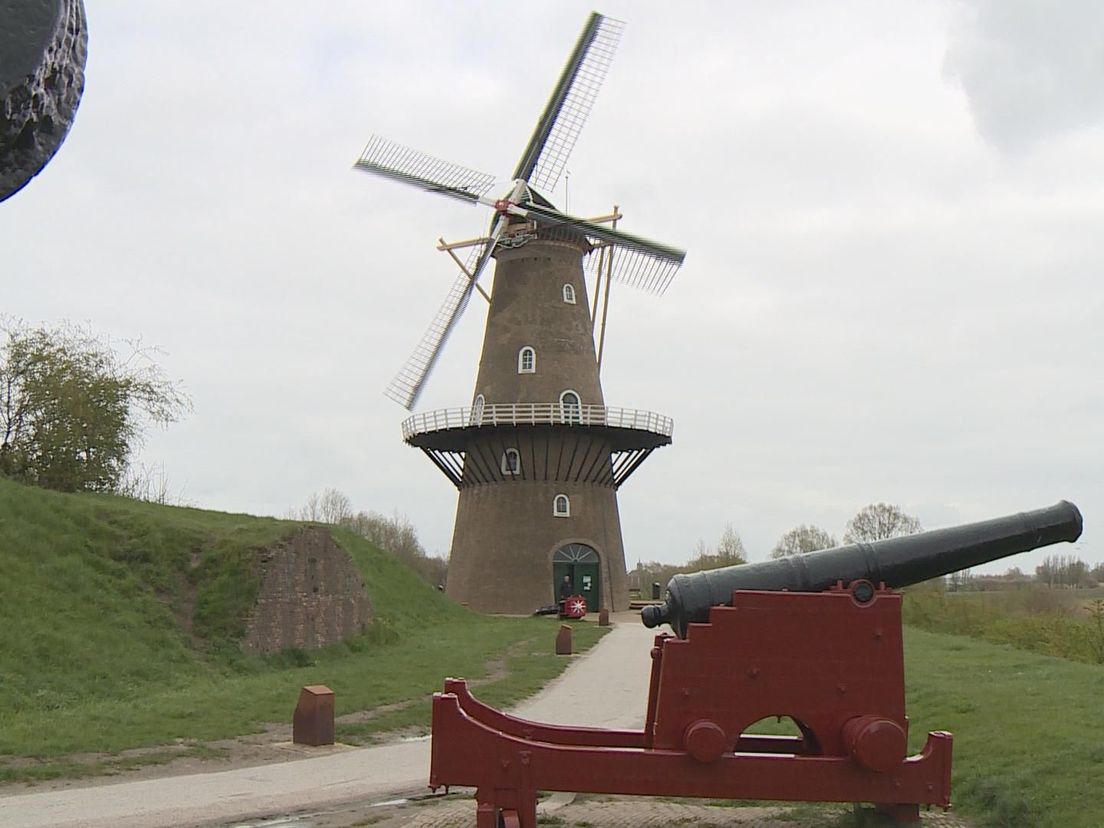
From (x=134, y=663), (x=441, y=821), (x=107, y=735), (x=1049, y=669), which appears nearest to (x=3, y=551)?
(x=134, y=663)

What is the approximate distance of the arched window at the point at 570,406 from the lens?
3562cm

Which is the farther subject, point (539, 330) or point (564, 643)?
point (539, 330)

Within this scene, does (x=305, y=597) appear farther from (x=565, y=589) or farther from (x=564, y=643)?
(x=565, y=589)

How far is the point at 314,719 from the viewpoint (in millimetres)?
11375

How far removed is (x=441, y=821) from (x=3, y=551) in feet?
37.7

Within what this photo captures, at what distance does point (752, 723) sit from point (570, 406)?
29.9 metres

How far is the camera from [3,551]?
52.4ft

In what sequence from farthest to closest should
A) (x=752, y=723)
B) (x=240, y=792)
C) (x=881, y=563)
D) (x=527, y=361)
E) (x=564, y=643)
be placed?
(x=527, y=361) < (x=564, y=643) < (x=240, y=792) < (x=881, y=563) < (x=752, y=723)

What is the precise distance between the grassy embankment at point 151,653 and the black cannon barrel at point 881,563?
6.31 metres

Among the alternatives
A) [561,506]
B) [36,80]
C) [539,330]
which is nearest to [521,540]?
[561,506]

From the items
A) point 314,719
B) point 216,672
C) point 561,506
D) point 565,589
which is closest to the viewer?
point 314,719

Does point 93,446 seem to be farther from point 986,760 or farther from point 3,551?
point 986,760

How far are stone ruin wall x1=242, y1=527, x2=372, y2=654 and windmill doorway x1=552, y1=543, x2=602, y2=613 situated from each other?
16.0 m

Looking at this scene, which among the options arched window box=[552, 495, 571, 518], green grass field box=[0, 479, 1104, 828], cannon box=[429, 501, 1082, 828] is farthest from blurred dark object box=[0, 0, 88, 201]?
arched window box=[552, 495, 571, 518]
